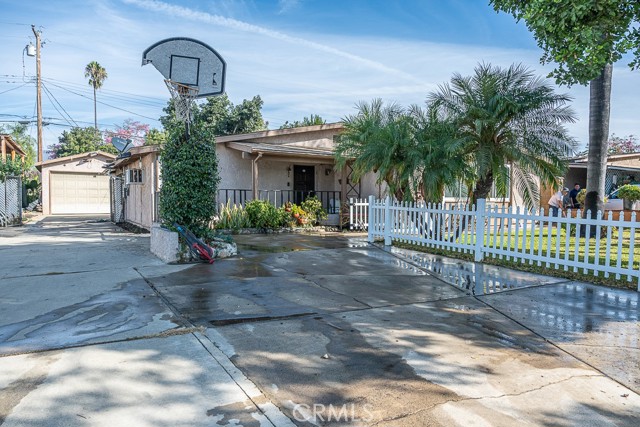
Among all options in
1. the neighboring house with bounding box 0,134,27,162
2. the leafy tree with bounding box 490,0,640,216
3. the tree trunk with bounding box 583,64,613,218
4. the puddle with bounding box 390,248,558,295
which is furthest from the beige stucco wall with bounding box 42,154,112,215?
the leafy tree with bounding box 490,0,640,216

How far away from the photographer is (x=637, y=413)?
2.94 meters

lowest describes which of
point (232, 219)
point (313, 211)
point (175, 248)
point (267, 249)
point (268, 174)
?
point (267, 249)

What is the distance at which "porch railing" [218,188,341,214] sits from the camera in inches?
595

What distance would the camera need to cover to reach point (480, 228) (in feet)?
28.3

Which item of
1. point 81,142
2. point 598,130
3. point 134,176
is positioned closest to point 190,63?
point 134,176

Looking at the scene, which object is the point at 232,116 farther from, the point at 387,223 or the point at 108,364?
the point at 108,364

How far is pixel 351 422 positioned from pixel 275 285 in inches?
150

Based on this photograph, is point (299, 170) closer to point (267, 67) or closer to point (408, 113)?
point (408, 113)

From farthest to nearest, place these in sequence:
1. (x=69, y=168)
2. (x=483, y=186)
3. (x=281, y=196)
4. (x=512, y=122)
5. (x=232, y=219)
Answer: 1. (x=69, y=168)
2. (x=281, y=196)
3. (x=232, y=219)
4. (x=483, y=186)
5. (x=512, y=122)

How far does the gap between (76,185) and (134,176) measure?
12.9 metres

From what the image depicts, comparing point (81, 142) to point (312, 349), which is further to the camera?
point (81, 142)

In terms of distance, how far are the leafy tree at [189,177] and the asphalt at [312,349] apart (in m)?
1.63

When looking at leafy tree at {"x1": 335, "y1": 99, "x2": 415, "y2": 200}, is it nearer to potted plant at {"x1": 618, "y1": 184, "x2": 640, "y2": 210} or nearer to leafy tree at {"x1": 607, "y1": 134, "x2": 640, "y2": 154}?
potted plant at {"x1": 618, "y1": 184, "x2": 640, "y2": 210}

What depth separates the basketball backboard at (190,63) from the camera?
28.5ft
